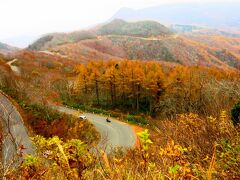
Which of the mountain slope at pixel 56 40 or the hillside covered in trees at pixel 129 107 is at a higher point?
the hillside covered in trees at pixel 129 107

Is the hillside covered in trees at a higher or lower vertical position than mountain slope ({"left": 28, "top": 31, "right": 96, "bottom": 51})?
higher

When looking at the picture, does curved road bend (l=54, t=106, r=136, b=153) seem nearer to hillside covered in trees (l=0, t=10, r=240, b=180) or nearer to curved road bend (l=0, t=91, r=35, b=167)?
hillside covered in trees (l=0, t=10, r=240, b=180)

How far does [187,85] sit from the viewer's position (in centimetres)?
4678

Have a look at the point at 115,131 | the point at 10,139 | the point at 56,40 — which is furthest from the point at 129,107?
the point at 56,40

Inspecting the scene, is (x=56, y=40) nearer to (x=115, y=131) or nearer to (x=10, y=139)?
(x=115, y=131)

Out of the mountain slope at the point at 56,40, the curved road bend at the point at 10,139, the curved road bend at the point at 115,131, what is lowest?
the mountain slope at the point at 56,40

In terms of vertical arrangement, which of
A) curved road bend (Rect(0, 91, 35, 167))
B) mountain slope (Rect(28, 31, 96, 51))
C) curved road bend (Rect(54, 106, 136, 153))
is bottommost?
mountain slope (Rect(28, 31, 96, 51))

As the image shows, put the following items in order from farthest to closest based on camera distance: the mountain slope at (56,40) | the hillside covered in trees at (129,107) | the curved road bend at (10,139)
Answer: the mountain slope at (56,40)
the hillside covered in trees at (129,107)
the curved road bend at (10,139)

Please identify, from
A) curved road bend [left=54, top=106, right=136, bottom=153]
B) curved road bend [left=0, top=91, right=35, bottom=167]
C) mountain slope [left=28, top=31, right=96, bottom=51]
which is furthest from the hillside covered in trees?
mountain slope [left=28, top=31, right=96, bottom=51]

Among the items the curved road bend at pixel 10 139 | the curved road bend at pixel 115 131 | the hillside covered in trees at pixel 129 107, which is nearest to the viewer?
the curved road bend at pixel 10 139

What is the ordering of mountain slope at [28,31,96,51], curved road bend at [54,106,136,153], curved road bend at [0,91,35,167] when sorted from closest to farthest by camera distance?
1. curved road bend at [0,91,35,167]
2. curved road bend at [54,106,136,153]
3. mountain slope at [28,31,96,51]

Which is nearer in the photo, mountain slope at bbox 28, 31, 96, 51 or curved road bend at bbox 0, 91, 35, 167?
curved road bend at bbox 0, 91, 35, 167

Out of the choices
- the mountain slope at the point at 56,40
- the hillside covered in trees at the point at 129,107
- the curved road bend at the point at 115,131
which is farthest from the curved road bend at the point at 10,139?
the mountain slope at the point at 56,40

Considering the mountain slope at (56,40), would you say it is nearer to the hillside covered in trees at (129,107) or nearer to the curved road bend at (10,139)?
the hillside covered in trees at (129,107)
